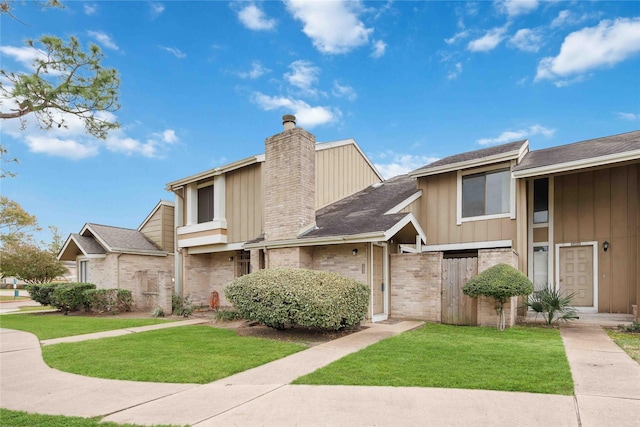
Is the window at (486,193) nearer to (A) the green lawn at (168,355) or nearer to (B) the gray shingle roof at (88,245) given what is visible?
(A) the green lawn at (168,355)

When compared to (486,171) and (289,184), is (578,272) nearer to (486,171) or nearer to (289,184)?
(486,171)

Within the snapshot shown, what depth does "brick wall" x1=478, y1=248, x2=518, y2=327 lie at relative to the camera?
33.5 ft

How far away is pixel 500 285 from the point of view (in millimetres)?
9383

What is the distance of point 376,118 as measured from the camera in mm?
18531

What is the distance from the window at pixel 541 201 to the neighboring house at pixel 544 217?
0.03 m

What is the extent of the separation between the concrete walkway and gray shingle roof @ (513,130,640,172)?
22.0 feet

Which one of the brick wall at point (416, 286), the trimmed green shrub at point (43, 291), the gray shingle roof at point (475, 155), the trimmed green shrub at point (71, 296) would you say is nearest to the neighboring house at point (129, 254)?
the trimmed green shrub at point (71, 296)

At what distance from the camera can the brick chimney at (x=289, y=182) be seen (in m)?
12.6

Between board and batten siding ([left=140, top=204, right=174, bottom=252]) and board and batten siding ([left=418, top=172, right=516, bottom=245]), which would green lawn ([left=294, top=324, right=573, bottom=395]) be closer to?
board and batten siding ([left=418, top=172, right=516, bottom=245])

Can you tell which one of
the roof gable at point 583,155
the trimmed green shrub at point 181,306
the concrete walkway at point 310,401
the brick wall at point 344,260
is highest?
the roof gable at point 583,155

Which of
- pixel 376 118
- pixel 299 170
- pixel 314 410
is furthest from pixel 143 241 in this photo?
pixel 314 410

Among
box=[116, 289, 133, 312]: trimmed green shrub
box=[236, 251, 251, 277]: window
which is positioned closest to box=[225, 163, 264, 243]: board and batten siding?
box=[236, 251, 251, 277]: window

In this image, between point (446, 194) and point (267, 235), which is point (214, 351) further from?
point (446, 194)

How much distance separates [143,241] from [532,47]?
19.2 meters
